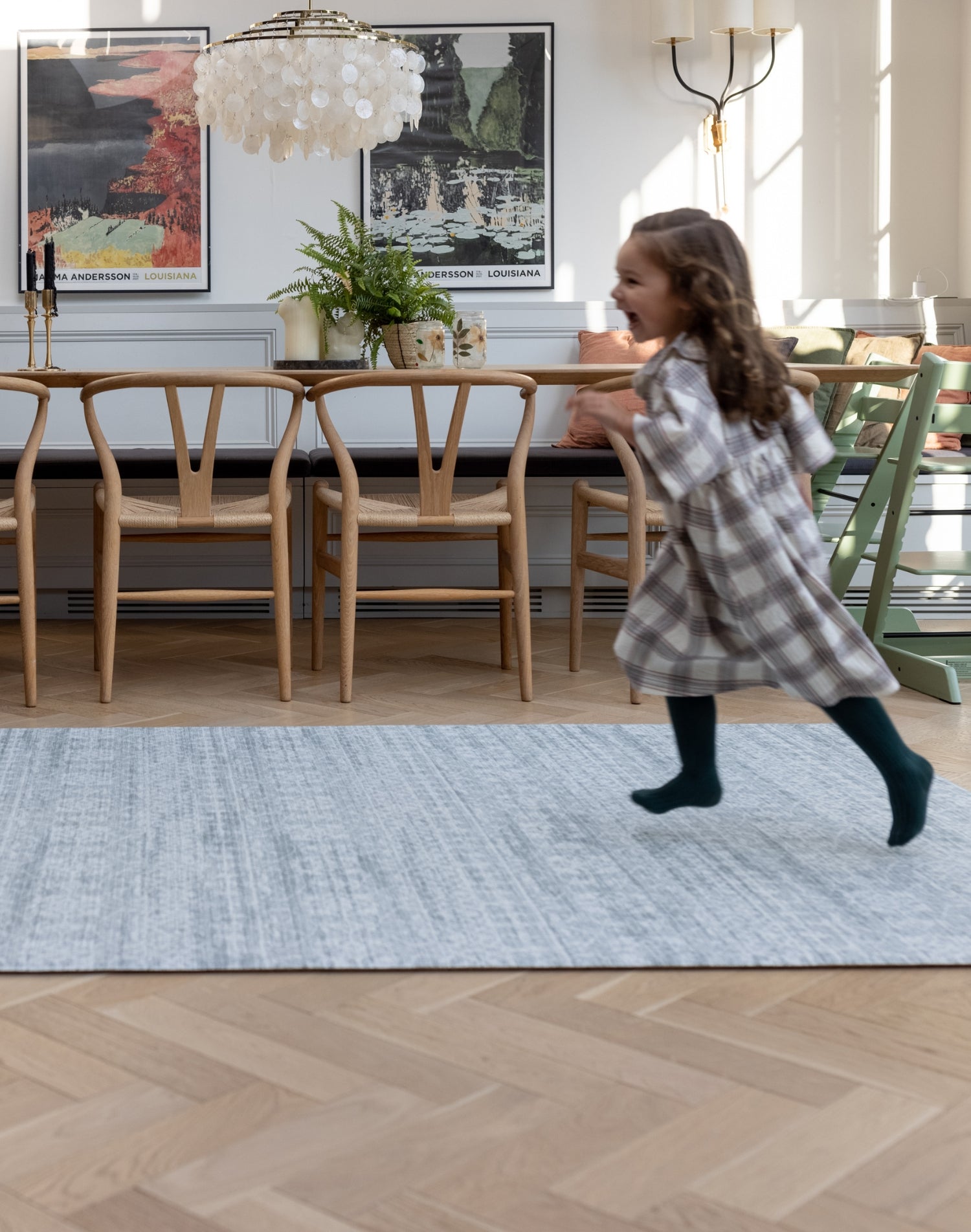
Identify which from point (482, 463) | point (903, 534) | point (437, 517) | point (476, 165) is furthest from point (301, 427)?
point (903, 534)

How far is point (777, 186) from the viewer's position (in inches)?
208

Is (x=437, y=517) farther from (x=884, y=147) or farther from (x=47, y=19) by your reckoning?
(x=47, y=19)

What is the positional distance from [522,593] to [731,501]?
134 centimetres

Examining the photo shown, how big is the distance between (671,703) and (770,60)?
153 inches

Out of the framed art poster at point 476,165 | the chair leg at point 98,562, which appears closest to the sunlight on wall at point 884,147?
the framed art poster at point 476,165

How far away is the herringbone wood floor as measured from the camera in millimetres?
1112

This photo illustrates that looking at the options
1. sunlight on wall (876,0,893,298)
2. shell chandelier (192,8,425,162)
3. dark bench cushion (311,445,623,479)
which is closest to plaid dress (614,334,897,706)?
shell chandelier (192,8,425,162)

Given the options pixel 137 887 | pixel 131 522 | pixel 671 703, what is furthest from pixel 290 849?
pixel 131 522

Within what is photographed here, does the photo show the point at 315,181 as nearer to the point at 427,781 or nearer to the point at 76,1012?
the point at 427,781

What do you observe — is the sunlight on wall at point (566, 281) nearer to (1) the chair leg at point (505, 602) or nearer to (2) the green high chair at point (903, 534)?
(1) the chair leg at point (505, 602)

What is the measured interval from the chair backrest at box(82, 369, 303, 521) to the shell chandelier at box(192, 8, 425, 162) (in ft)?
2.66

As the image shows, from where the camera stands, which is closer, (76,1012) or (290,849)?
(76,1012)

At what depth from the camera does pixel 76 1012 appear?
1.50 m

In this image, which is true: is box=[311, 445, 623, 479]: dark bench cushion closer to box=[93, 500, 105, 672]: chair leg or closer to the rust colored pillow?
the rust colored pillow
